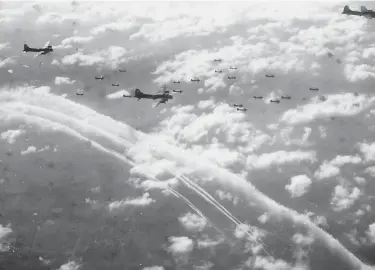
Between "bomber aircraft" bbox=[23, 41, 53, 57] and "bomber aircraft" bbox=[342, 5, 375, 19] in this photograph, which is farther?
"bomber aircraft" bbox=[23, 41, 53, 57]

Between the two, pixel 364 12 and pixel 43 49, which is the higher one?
pixel 364 12

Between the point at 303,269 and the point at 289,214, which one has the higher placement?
the point at 289,214

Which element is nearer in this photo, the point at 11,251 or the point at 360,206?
the point at 360,206

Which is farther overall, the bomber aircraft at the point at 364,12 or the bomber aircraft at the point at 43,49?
the bomber aircraft at the point at 43,49

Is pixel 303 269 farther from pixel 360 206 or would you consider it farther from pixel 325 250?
pixel 360 206

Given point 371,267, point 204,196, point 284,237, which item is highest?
point 204,196

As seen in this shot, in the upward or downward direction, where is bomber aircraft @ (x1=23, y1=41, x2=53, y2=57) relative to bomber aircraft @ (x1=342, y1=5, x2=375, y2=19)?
downward

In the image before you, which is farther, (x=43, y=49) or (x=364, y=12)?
(x=43, y=49)

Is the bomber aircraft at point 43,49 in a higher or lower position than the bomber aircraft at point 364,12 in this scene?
lower

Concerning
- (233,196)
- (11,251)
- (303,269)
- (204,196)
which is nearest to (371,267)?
(303,269)

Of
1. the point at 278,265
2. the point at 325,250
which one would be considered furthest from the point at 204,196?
the point at 325,250
